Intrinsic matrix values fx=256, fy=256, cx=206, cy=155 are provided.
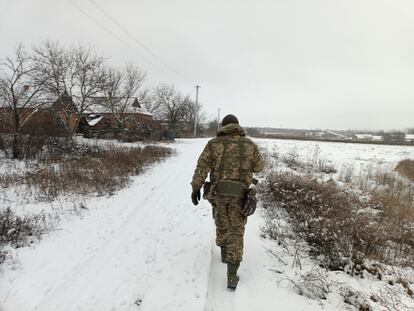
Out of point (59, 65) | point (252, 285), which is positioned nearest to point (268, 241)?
point (252, 285)

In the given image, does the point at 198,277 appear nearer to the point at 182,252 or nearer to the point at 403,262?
the point at 182,252

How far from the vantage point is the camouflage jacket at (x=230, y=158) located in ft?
11.4

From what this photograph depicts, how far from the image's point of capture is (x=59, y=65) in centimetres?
2212

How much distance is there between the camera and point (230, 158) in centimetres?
347

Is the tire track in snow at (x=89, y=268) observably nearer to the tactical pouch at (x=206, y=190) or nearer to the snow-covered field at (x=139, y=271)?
the snow-covered field at (x=139, y=271)

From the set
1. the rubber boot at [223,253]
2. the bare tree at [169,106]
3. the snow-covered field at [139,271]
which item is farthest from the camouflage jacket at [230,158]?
the bare tree at [169,106]

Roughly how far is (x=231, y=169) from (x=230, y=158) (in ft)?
0.49

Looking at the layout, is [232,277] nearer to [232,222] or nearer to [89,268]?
[232,222]

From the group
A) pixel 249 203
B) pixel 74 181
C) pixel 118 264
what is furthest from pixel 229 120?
pixel 74 181

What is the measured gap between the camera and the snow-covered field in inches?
121

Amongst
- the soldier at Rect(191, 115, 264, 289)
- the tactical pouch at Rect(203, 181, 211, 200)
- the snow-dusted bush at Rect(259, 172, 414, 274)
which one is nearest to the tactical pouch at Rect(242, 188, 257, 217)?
the soldier at Rect(191, 115, 264, 289)

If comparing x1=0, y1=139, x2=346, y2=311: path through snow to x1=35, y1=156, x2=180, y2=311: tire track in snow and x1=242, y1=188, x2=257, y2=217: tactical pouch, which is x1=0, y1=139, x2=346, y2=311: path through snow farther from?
x1=242, y1=188, x2=257, y2=217: tactical pouch

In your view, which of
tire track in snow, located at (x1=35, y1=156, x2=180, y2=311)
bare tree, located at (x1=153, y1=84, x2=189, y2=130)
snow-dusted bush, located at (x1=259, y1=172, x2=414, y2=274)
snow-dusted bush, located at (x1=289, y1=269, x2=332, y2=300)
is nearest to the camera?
tire track in snow, located at (x1=35, y1=156, x2=180, y2=311)

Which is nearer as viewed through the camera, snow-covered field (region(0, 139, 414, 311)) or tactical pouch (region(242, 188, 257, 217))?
snow-covered field (region(0, 139, 414, 311))
